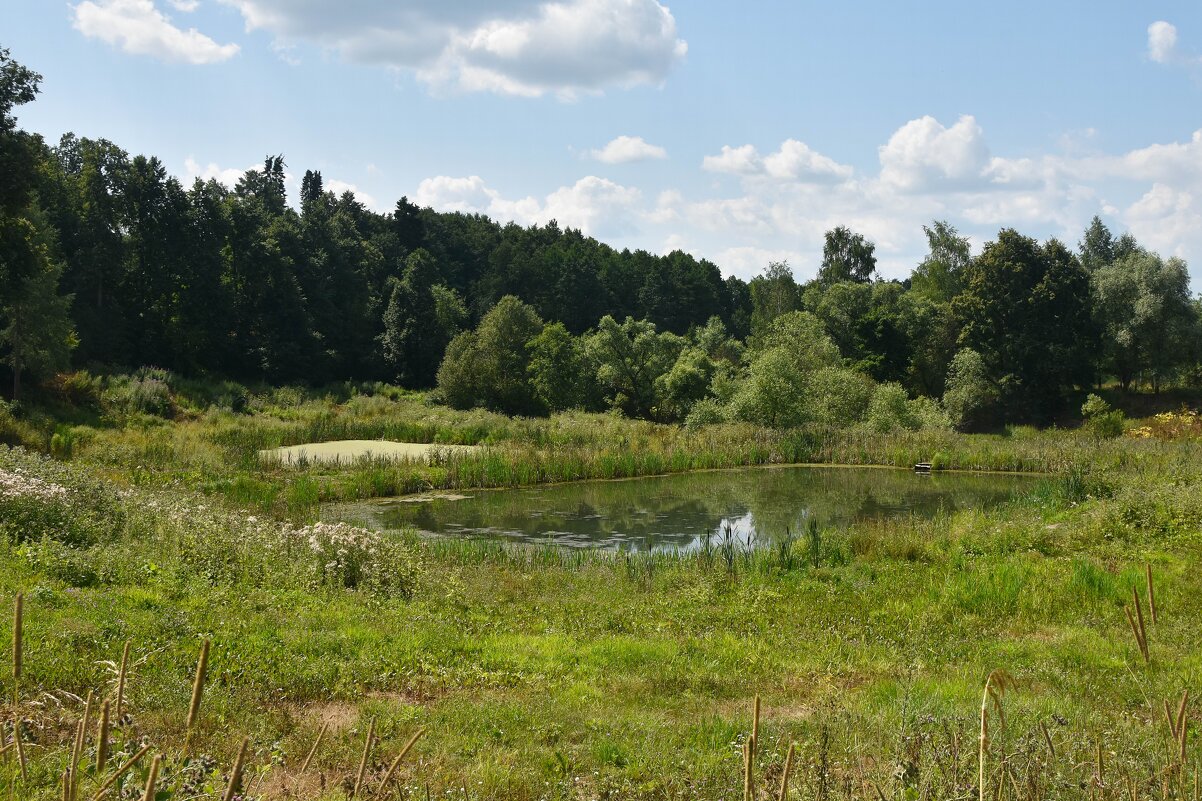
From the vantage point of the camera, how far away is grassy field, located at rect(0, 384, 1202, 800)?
4.71 m

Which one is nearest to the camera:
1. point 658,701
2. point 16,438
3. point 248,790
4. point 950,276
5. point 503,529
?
point 248,790

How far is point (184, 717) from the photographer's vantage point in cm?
550

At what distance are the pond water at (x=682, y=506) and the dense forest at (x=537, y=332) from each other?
813 cm

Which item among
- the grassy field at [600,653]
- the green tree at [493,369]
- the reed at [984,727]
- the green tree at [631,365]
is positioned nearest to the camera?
the reed at [984,727]

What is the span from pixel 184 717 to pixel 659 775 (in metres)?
3.05

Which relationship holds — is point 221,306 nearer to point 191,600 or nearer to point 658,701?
point 191,600

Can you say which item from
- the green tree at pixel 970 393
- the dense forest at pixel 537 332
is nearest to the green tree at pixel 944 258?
the dense forest at pixel 537 332

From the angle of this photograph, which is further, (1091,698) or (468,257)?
(468,257)

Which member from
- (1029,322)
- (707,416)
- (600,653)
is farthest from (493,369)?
(600,653)

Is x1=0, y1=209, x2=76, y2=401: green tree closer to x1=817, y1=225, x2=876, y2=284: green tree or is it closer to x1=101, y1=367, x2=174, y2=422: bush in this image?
x1=101, y1=367, x2=174, y2=422: bush

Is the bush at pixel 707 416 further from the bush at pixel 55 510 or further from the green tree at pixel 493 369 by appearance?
the bush at pixel 55 510

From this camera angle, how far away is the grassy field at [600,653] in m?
4.71

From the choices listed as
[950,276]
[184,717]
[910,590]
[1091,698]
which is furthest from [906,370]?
[184,717]

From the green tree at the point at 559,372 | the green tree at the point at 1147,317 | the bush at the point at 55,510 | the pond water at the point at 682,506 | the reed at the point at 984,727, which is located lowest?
the pond water at the point at 682,506
